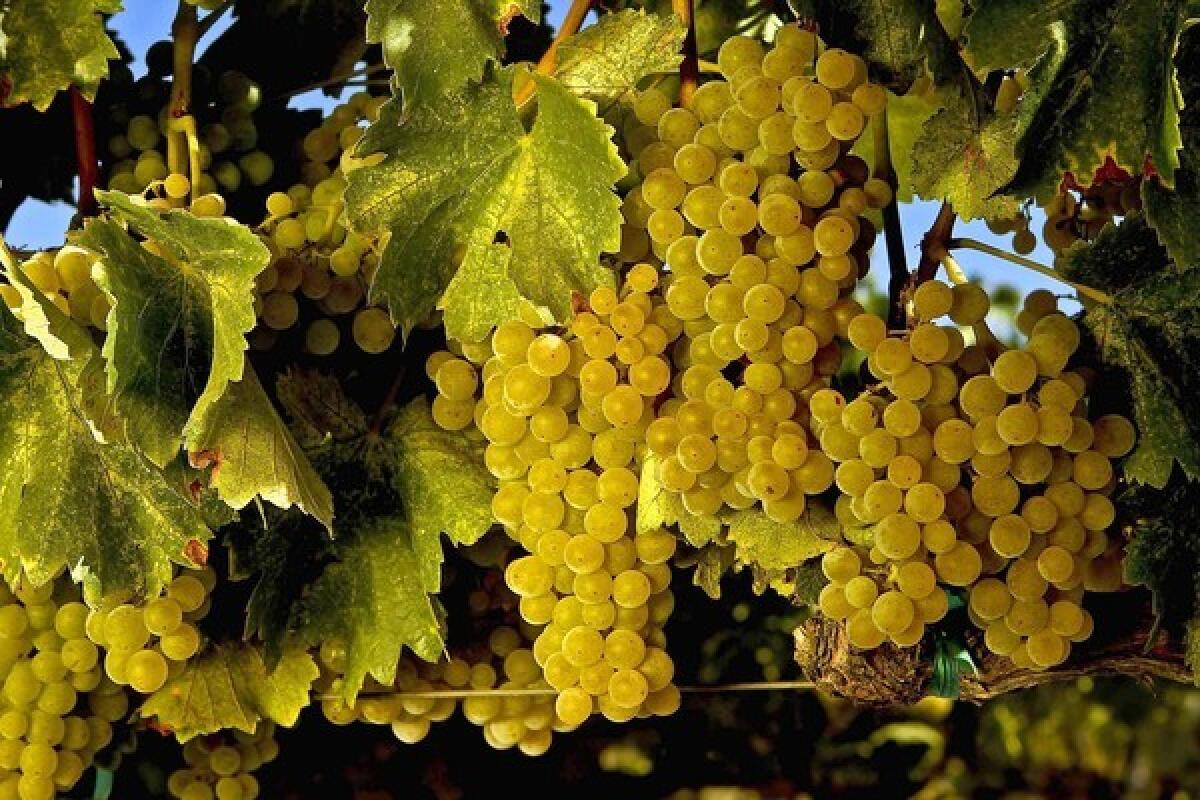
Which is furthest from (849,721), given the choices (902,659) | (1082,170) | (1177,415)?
(1082,170)

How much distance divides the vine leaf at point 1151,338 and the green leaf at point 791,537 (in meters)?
0.14

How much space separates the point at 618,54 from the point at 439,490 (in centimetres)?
26

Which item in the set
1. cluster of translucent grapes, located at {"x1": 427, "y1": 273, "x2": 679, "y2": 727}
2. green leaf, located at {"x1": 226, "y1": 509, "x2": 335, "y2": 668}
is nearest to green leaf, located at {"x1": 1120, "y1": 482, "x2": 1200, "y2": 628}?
cluster of translucent grapes, located at {"x1": 427, "y1": 273, "x2": 679, "y2": 727}

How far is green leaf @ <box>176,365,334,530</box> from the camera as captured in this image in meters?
0.82

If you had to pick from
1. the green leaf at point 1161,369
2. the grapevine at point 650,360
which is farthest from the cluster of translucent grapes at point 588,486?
the green leaf at point 1161,369

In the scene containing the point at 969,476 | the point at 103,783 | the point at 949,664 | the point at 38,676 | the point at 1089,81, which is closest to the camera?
the point at 1089,81

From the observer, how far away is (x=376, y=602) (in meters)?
0.94

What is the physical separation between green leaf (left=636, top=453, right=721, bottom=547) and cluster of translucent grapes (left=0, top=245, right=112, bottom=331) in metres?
0.30

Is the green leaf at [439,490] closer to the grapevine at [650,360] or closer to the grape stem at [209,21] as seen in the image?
the grapevine at [650,360]

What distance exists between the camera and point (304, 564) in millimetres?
947

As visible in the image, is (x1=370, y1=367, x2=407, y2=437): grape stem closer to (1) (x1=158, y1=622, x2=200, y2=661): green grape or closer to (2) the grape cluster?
(1) (x1=158, y1=622, x2=200, y2=661): green grape

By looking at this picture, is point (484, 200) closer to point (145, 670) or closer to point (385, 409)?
point (385, 409)

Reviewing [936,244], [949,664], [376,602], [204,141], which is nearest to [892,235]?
[936,244]

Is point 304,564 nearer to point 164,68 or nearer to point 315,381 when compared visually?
point 315,381
